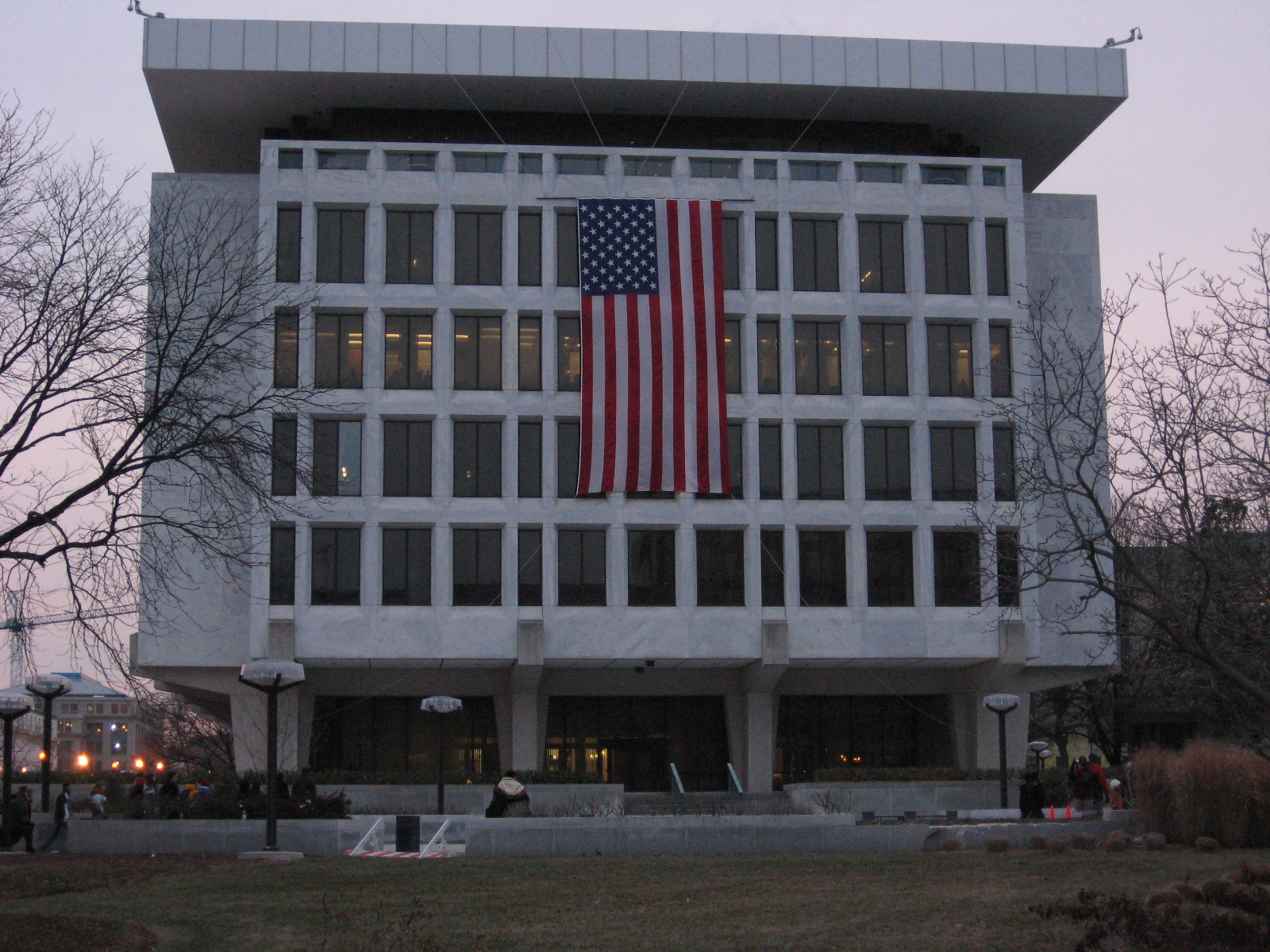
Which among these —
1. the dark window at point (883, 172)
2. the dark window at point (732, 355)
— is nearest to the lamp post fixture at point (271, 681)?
the dark window at point (732, 355)

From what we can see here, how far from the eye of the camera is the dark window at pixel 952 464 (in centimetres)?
4803

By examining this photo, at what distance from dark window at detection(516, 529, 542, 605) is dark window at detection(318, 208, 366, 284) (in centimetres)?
983

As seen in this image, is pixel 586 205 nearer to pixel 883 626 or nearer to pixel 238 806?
pixel 883 626

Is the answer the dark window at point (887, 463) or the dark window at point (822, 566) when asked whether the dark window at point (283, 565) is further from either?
the dark window at point (887, 463)

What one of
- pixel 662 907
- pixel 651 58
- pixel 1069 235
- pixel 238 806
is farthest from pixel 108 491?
pixel 1069 235

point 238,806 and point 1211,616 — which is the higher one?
point 1211,616

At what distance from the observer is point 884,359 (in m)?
48.8

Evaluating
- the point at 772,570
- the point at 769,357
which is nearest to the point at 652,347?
the point at 769,357

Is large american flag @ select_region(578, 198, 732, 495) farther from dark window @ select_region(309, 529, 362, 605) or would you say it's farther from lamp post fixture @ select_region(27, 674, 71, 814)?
lamp post fixture @ select_region(27, 674, 71, 814)

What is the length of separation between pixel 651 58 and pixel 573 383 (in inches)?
422

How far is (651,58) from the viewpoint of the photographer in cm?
4834

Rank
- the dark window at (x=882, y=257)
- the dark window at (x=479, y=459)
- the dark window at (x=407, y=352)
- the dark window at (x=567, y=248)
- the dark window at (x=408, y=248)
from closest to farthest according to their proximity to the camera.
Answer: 1. the dark window at (x=479, y=459)
2. the dark window at (x=407, y=352)
3. the dark window at (x=408, y=248)
4. the dark window at (x=567, y=248)
5. the dark window at (x=882, y=257)

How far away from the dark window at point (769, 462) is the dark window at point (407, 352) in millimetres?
10588

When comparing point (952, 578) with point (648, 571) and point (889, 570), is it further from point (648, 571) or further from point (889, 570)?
point (648, 571)
